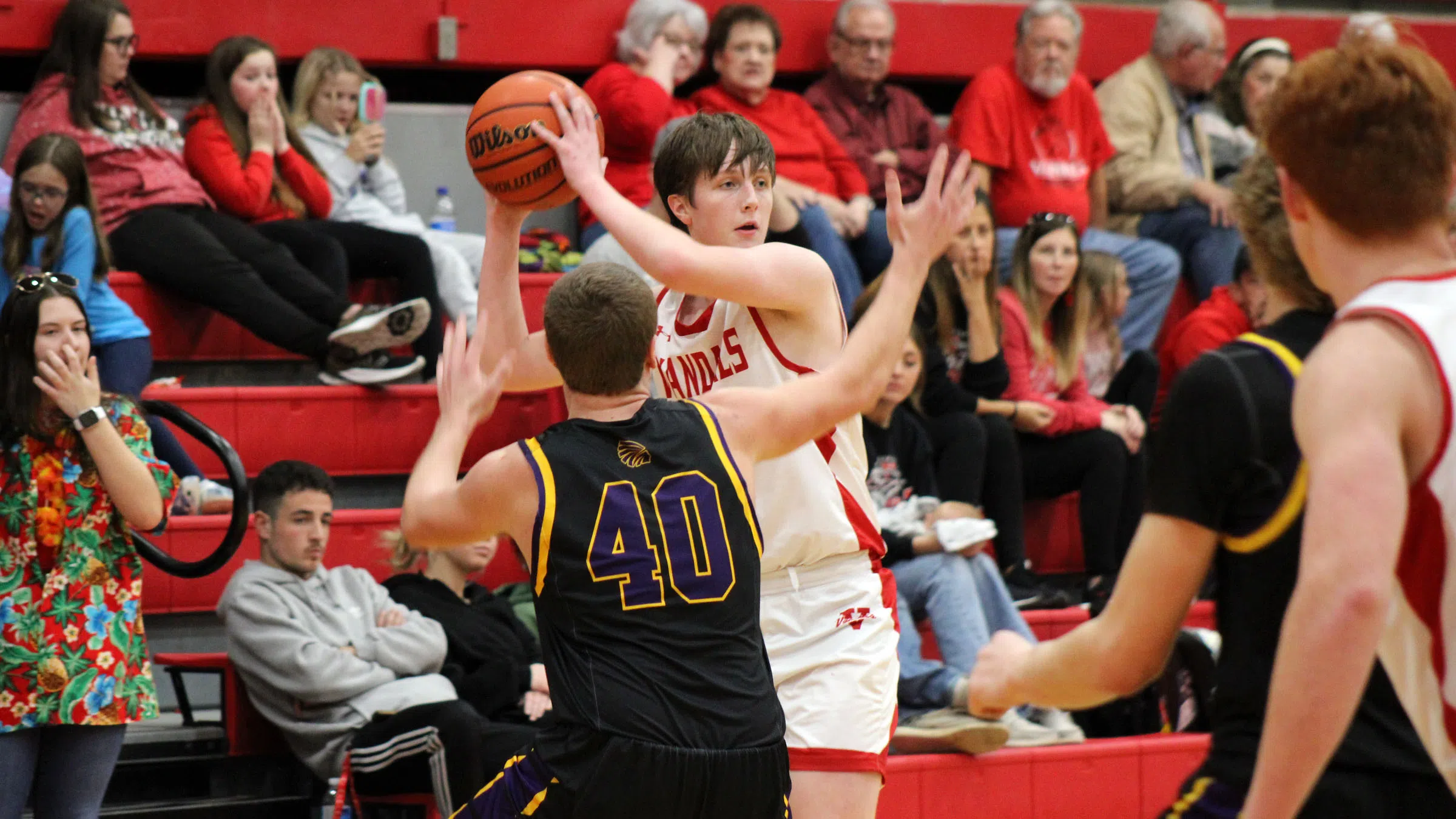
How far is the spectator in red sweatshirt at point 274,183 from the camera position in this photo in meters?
6.41

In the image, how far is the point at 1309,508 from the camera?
1.65m

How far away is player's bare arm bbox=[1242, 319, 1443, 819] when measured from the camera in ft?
5.25

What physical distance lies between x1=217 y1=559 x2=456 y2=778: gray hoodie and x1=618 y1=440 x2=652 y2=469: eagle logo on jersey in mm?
2301

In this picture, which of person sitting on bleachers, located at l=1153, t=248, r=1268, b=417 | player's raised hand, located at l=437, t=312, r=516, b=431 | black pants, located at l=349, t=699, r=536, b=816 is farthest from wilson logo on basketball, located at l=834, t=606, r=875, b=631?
person sitting on bleachers, located at l=1153, t=248, r=1268, b=417

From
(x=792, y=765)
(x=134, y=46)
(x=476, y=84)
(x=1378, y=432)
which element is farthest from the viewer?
(x=476, y=84)

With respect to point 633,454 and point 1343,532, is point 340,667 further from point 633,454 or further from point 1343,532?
point 1343,532

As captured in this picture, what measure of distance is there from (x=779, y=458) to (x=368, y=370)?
3385 millimetres

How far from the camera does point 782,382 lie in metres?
3.19

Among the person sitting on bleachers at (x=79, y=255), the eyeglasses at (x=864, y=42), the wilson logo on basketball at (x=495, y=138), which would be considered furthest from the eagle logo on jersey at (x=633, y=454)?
the eyeglasses at (x=864, y=42)

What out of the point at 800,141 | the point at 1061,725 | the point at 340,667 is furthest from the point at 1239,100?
the point at 340,667

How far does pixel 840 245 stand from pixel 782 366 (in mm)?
3696

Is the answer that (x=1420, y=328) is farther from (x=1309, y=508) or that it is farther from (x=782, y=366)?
(x=782, y=366)

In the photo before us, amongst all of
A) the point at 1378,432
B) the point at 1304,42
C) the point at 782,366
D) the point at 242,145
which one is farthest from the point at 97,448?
the point at 1304,42

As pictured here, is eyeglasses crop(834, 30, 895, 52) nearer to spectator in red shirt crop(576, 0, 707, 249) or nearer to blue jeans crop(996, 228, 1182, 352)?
spectator in red shirt crop(576, 0, 707, 249)
